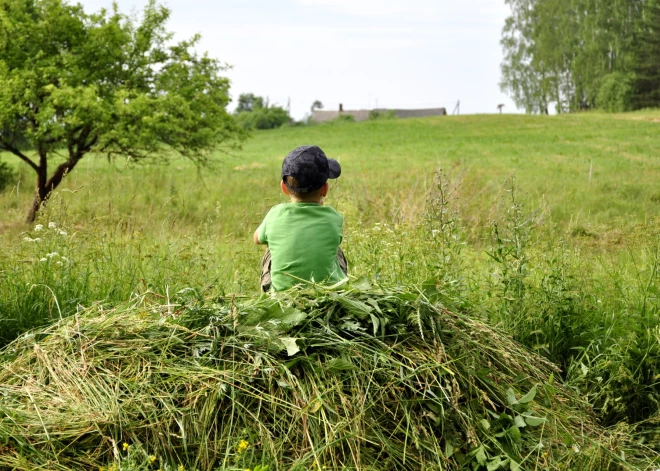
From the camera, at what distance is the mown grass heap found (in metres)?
3.25

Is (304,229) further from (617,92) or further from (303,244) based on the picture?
(617,92)

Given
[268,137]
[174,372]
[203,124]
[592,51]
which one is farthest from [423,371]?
[592,51]

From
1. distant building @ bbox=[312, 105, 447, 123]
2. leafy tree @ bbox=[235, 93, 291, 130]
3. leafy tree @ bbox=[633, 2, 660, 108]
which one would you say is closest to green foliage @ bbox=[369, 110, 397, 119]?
leafy tree @ bbox=[235, 93, 291, 130]

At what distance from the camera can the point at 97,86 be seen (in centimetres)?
1473

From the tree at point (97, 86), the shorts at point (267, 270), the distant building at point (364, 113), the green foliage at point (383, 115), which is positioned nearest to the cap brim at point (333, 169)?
the shorts at point (267, 270)

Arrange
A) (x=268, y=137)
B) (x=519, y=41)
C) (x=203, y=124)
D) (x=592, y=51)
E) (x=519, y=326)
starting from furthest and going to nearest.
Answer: (x=519, y=41), (x=592, y=51), (x=268, y=137), (x=203, y=124), (x=519, y=326)

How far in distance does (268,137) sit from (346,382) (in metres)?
42.2

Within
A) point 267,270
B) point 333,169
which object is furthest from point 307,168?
point 267,270

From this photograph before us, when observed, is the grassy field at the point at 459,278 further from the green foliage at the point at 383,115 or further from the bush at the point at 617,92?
the green foliage at the point at 383,115

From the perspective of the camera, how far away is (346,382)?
3.42m

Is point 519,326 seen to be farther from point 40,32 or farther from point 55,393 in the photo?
point 40,32

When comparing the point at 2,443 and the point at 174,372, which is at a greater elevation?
the point at 174,372

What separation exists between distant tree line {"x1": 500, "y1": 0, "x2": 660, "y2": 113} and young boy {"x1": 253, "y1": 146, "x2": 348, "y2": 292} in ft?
169

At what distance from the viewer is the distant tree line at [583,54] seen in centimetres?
5172
